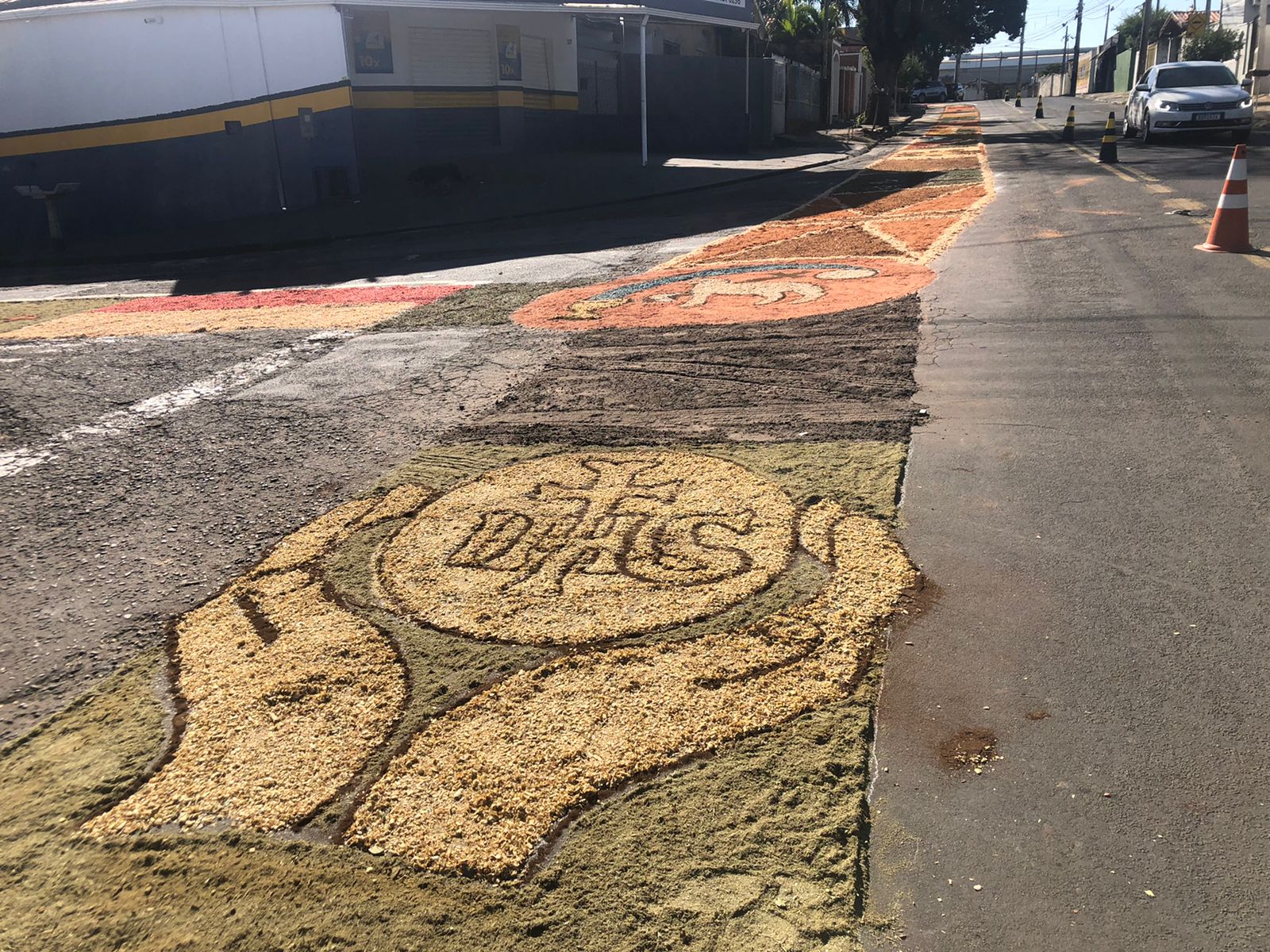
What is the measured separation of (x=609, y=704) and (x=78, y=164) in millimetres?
18319

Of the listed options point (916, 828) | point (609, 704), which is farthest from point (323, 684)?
point (916, 828)

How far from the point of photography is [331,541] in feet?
12.8

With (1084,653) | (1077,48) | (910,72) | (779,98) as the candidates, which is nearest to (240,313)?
(1084,653)

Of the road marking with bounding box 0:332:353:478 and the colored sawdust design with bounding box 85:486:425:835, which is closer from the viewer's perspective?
the colored sawdust design with bounding box 85:486:425:835

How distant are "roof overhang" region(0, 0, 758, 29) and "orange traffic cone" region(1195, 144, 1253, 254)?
50.6ft

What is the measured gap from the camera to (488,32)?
73.2ft

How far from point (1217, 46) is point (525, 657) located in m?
52.0

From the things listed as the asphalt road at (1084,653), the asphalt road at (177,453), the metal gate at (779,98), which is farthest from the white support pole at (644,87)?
the asphalt road at (1084,653)

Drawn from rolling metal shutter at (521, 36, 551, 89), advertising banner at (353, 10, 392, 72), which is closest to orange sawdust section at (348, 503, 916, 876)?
advertising banner at (353, 10, 392, 72)

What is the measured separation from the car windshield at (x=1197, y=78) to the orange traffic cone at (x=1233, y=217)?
51.8 ft

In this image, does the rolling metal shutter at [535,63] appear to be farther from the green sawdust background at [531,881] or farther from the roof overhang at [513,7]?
the green sawdust background at [531,881]

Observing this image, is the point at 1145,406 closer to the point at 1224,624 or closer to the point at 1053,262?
the point at 1224,624

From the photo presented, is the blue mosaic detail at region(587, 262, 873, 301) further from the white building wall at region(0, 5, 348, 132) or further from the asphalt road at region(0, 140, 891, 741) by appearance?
the white building wall at region(0, 5, 348, 132)

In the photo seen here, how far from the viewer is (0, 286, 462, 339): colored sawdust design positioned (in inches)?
358
